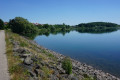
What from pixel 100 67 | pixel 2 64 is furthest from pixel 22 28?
pixel 2 64

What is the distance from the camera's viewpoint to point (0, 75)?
8086mm

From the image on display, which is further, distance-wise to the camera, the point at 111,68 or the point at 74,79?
the point at 111,68

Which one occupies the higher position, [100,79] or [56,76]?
[56,76]

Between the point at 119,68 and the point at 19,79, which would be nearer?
the point at 19,79

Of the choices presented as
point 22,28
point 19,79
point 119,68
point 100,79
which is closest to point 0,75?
point 19,79

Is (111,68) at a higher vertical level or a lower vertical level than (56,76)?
lower

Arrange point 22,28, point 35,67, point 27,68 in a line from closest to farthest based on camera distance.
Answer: point 27,68 < point 35,67 < point 22,28

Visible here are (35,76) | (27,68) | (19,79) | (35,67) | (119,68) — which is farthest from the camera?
(119,68)

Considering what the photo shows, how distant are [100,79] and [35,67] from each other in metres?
7.01

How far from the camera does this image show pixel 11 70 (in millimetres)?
8734

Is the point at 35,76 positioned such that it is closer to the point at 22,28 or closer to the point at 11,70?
the point at 11,70

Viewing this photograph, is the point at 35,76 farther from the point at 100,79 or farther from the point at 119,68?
the point at 119,68

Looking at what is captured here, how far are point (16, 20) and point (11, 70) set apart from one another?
56574mm

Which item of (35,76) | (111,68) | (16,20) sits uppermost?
(16,20)
